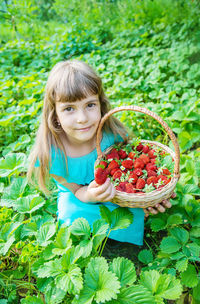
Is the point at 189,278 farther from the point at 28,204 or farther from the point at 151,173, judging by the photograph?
the point at 28,204

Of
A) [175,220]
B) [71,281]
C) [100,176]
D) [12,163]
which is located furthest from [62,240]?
[12,163]

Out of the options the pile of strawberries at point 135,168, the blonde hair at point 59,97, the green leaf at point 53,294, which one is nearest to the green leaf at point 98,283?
the green leaf at point 53,294

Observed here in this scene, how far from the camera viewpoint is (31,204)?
4.91ft

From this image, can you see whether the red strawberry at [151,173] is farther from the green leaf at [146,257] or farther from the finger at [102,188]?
the green leaf at [146,257]

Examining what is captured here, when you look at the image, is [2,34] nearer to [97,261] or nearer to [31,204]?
[31,204]

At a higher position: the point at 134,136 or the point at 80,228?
the point at 134,136

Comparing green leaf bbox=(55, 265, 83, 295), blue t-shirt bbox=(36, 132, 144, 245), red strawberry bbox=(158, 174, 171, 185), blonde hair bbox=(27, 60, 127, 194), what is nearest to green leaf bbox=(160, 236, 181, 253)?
blue t-shirt bbox=(36, 132, 144, 245)

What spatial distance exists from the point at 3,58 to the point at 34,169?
3.02 m

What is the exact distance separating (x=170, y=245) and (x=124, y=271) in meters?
0.38

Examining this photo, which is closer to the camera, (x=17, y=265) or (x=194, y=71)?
(x=17, y=265)

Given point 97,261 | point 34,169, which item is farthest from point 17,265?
point 97,261

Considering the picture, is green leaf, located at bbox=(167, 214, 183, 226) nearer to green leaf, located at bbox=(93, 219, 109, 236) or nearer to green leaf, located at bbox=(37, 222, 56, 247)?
green leaf, located at bbox=(93, 219, 109, 236)

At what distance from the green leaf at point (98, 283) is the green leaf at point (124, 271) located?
63mm

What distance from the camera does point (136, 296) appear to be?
983 millimetres
